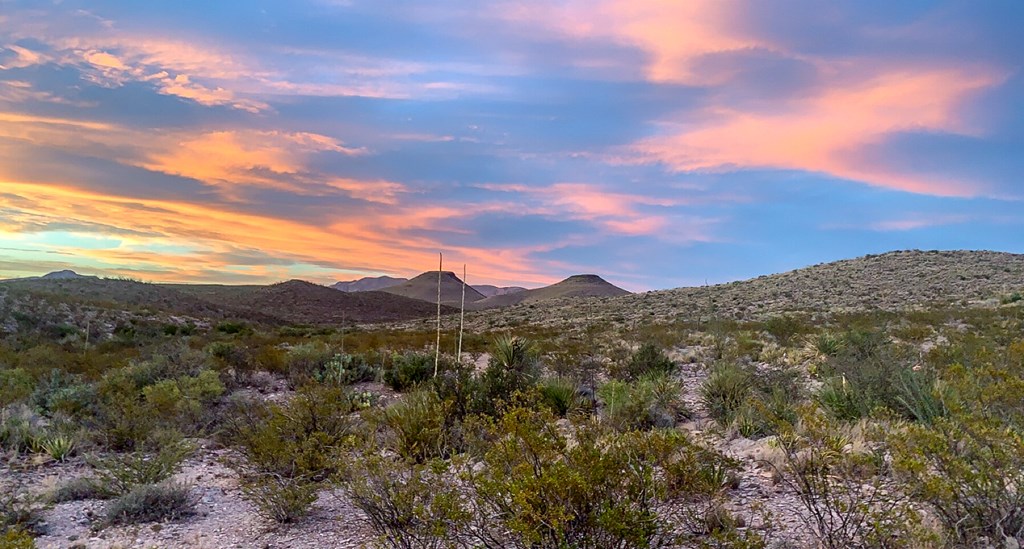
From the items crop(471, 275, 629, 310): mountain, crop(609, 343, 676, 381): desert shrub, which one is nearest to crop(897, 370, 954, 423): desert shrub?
crop(609, 343, 676, 381): desert shrub

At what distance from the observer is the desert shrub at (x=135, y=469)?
22.2ft

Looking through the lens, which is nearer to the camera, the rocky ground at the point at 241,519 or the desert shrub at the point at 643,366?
the rocky ground at the point at 241,519

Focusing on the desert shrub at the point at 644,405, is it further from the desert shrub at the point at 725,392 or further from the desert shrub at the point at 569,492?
the desert shrub at the point at 569,492

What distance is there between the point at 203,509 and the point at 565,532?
4662 millimetres

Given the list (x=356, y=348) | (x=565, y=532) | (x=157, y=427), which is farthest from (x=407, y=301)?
(x=565, y=532)

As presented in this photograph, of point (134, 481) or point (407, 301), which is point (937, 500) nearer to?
point (134, 481)

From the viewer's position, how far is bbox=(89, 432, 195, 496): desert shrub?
22.2 feet

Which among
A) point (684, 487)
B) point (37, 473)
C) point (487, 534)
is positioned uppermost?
point (684, 487)

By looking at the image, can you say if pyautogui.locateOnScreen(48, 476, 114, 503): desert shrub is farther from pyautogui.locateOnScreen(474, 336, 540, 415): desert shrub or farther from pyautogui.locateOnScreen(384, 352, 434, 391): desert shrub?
pyautogui.locateOnScreen(384, 352, 434, 391): desert shrub

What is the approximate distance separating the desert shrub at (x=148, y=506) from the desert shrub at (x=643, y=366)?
849 cm

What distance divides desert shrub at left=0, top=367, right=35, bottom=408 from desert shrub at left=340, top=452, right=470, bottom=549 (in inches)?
346

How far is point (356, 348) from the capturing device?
19.1 meters

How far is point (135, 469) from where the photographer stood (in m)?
7.05

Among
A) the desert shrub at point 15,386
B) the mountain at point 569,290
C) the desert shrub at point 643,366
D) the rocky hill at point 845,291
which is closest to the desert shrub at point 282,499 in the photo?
the desert shrub at point 15,386
